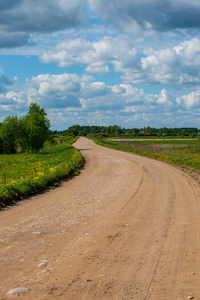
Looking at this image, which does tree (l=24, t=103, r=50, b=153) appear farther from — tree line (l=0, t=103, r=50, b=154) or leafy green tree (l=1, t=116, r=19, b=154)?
leafy green tree (l=1, t=116, r=19, b=154)

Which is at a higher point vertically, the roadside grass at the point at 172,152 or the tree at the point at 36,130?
the tree at the point at 36,130

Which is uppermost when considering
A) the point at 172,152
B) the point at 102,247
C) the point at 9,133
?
the point at 9,133

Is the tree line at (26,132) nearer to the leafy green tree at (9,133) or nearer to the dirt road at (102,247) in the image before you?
the leafy green tree at (9,133)

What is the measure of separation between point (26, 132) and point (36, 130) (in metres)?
2.49

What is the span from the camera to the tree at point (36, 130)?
5703 cm

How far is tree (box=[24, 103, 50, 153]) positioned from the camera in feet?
187

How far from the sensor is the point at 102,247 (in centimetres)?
711

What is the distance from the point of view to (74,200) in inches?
492

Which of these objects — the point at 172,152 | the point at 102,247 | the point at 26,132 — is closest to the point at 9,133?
the point at 26,132

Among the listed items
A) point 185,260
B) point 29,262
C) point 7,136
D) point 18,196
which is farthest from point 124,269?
point 7,136

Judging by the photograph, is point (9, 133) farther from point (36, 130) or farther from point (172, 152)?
point (172, 152)

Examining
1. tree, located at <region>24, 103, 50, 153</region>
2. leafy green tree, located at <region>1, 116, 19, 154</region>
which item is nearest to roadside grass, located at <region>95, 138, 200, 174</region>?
tree, located at <region>24, 103, 50, 153</region>

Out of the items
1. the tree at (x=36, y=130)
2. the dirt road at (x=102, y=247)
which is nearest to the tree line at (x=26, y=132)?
the tree at (x=36, y=130)

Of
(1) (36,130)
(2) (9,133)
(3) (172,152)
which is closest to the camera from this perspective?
A: (3) (172,152)
